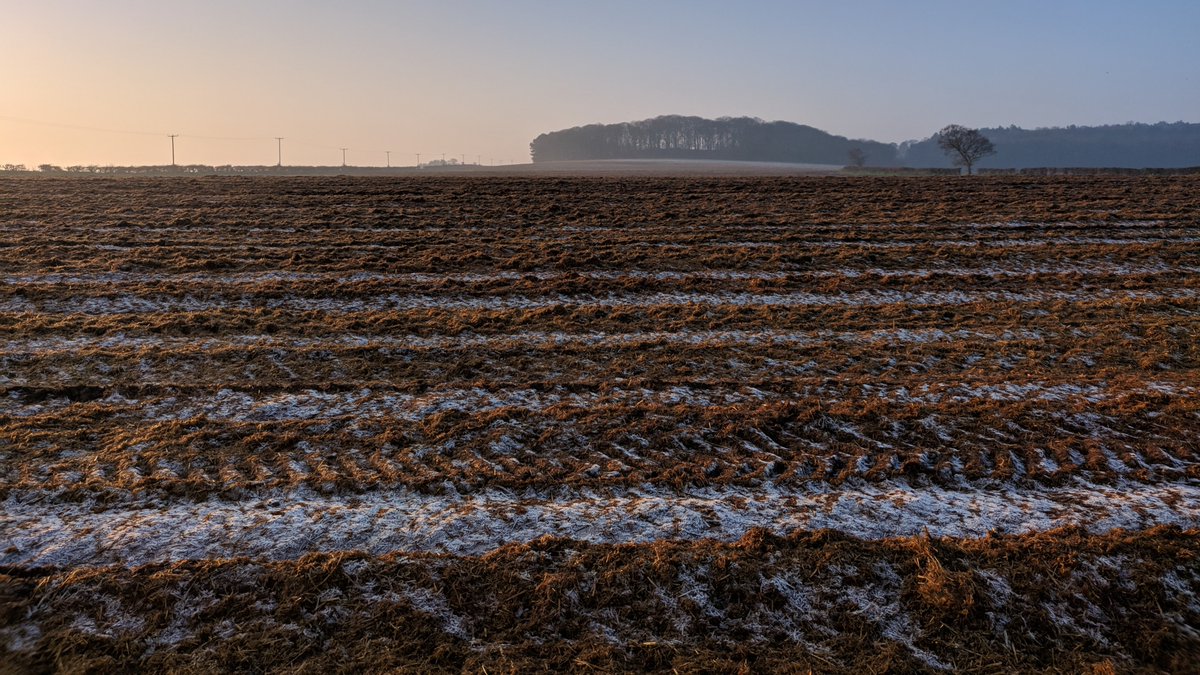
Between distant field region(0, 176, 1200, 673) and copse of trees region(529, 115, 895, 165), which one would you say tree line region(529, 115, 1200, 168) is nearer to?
copse of trees region(529, 115, 895, 165)

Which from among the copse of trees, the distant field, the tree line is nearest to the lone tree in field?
the distant field

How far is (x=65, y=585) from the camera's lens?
173 inches

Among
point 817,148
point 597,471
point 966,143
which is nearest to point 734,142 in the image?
point 817,148

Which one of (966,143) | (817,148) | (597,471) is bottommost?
(597,471)

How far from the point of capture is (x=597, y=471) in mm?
6094

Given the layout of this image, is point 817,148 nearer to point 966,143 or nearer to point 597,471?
point 966,143

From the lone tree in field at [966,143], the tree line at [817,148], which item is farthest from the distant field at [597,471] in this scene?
the tree line at [817,148]

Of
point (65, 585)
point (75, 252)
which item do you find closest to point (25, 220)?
point (75, 252)

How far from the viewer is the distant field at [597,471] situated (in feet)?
13.6

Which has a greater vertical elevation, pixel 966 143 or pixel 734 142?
pixel 734 142

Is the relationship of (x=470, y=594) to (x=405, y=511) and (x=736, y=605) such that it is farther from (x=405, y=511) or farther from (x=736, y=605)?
(x=736, y=605)

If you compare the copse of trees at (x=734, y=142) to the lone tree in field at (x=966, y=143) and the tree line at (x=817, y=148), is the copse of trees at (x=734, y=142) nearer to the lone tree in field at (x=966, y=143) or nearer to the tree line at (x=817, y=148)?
the tree line at (x=817, y=148)

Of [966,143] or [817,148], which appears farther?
[817,148]

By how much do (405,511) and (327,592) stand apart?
1033 millimetres
